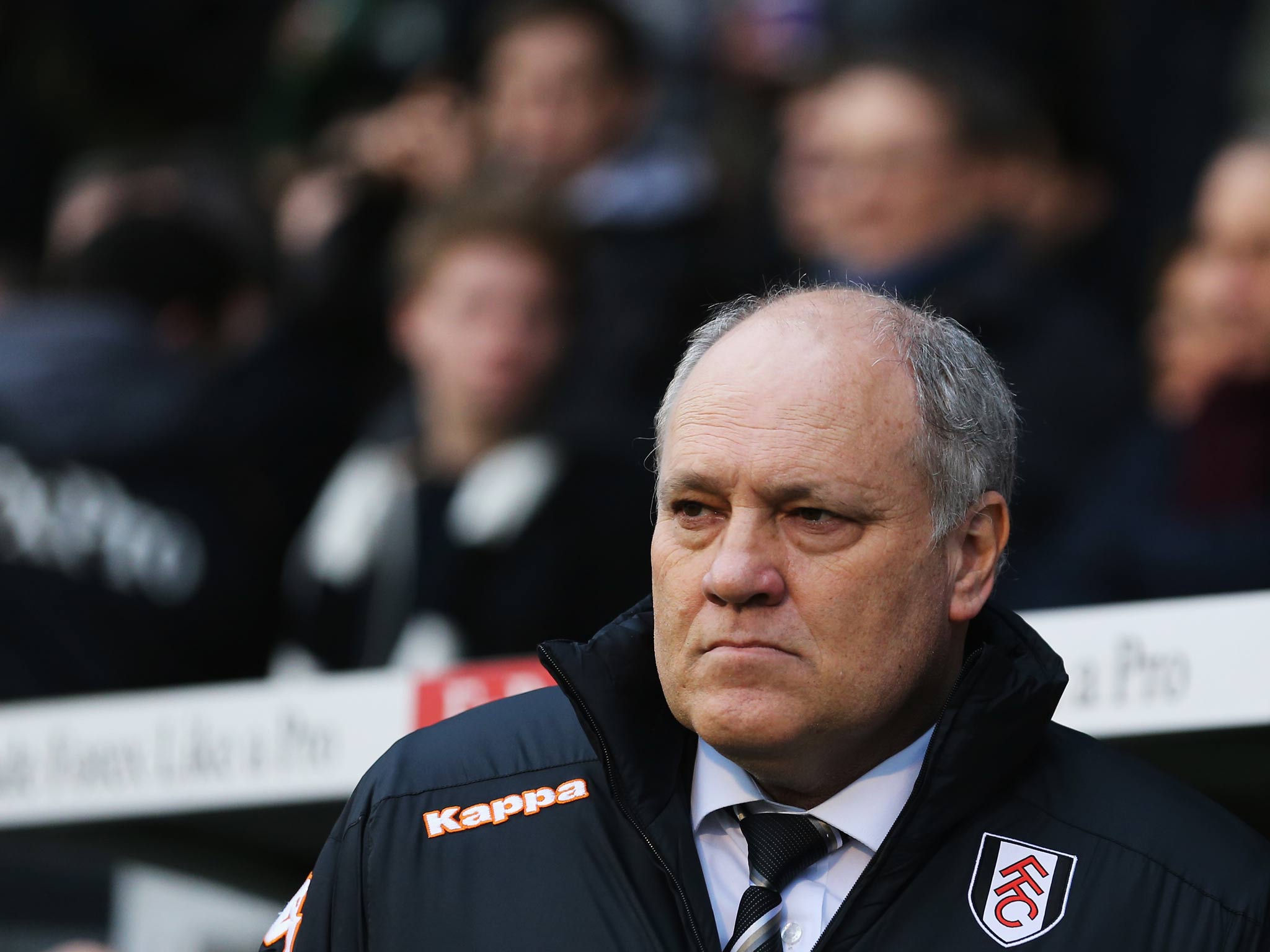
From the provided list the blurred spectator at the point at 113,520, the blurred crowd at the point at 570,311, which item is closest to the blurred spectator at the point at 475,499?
the blurred crowd at the point at 570,311

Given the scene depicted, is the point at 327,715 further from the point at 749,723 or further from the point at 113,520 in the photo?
the point at 749,723

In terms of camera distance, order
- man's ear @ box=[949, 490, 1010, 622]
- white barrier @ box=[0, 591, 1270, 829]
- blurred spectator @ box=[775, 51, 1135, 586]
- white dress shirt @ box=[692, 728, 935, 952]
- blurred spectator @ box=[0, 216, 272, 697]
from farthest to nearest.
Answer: blurred spectator @ box=[0, 216, 272, 697] → blurred spectator @ box=[775, 51, 1135, 586] → white barrier @ box=[0, 591, 1270, 829] → man's ear @ box=[949, 490, 1010, 622] → white dress shirt @ box=[692, 728, 935, 952]

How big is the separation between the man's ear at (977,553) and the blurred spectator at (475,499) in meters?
1.78

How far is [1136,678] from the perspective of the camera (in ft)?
10.2

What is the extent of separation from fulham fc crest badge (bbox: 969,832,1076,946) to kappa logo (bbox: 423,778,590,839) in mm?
485

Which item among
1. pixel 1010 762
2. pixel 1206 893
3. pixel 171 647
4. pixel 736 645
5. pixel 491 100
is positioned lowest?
pixel 1206 893

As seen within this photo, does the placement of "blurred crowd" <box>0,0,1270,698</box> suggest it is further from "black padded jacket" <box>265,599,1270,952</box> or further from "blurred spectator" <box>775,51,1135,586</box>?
"black padded jacket" <box>265,599,1270,952</box>

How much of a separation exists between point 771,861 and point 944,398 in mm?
597

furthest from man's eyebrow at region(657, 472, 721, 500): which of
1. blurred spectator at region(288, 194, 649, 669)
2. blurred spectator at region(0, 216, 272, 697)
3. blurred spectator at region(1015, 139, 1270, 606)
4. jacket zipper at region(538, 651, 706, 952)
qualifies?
blurred spectator at region(0, 216, 272, 697)

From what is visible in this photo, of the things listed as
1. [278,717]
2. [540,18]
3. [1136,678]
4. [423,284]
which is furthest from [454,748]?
[540,18]

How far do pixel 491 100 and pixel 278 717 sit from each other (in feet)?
8.33

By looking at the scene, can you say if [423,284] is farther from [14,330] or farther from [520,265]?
[14,330]

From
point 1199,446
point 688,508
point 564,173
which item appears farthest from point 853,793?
point 564,173

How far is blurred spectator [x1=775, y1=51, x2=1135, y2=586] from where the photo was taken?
4289 millimetres
